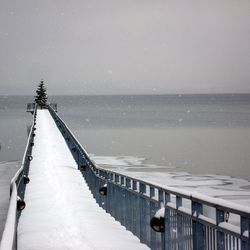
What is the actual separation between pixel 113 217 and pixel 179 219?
7.40 metres

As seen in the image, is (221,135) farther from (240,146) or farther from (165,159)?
(165,159)

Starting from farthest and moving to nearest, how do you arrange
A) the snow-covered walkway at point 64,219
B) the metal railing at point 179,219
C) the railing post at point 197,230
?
the snow-covered walkway at point 64,219 → the railing post at point 197,230 → the metal railing at point 179,219

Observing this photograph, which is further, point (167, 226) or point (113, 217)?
point (113, 217)

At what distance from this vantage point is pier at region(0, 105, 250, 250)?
6.95 m

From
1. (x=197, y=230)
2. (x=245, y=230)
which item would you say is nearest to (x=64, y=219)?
(x=197, y=230)

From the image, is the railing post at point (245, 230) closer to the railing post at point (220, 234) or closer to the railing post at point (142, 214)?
the railing post at point (220, 234)

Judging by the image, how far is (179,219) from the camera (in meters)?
8.62

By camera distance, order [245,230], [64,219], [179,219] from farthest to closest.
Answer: [64,219]
[179,219]
[245,230]

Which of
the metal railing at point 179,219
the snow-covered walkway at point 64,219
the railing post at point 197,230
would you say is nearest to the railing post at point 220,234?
the metal railing at point 179,219

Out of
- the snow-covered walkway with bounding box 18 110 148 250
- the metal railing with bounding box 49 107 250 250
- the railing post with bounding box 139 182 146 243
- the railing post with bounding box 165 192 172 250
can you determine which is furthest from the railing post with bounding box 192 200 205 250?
the railing post with bounding box 139 182 146 243

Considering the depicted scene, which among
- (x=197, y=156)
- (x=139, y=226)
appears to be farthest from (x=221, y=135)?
(x=139, y=226)

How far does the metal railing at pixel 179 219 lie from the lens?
6.57m

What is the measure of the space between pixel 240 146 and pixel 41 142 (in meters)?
56.3

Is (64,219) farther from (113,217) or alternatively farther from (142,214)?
(142,214)
